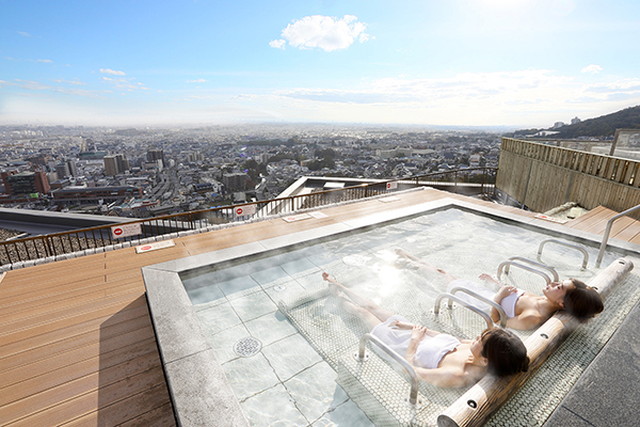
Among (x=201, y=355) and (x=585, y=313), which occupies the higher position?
(x=585, y=313)

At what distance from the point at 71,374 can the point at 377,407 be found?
2.72 metres

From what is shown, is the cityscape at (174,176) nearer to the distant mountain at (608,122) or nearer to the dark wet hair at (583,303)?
the distant mountain at (608,122)

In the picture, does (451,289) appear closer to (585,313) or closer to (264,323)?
(585,313)

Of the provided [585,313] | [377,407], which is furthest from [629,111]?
[377,407]

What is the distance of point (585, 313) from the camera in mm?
2777

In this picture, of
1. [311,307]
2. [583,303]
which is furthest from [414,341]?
[583,303]

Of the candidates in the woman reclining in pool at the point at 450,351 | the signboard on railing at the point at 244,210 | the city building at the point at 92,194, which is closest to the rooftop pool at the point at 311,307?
the woman reclining in pool at the point at 450,351

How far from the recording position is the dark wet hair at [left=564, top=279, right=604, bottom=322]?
9.04ft

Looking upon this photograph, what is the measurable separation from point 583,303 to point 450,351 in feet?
4.65

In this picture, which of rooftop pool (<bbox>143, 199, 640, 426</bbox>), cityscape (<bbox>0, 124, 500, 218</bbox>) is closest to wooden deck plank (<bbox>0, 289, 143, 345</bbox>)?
rooftop pool (<bbox>143, 199, 640, 426</bbox>)

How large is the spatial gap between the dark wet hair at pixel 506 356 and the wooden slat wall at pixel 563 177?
273 inches

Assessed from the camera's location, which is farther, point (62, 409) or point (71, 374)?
point (71, 374)

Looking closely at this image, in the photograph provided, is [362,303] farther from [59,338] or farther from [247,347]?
[59,338]

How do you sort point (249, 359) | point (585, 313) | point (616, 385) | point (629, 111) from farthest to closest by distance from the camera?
point (629, 111), point (249, 359), point (585, 313), point (616, 385)
